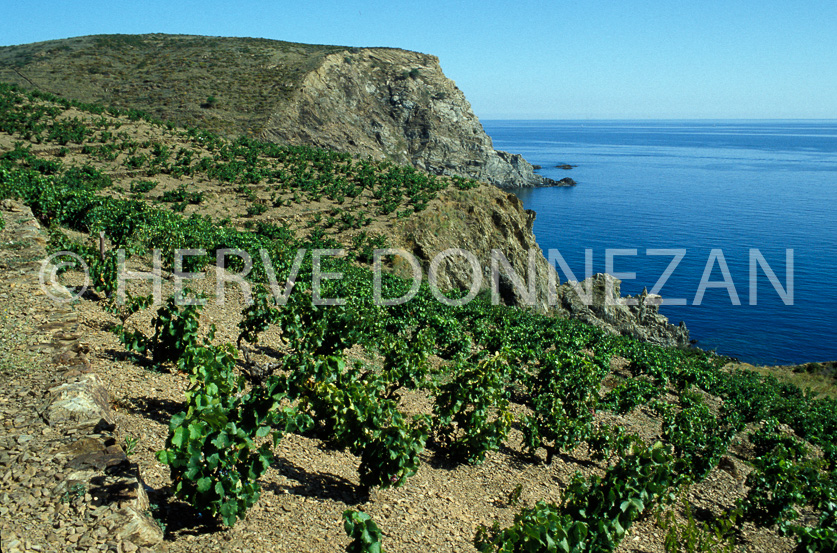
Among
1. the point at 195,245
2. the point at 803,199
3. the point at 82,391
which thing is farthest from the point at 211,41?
the point at 803,199

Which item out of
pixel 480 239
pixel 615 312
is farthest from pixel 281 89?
pixel 615 312

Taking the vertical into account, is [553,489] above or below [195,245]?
below

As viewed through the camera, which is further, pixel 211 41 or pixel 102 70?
pixel 211 41

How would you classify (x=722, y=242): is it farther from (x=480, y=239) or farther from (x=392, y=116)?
(x=392, y=116)

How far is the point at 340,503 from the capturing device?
277 inches

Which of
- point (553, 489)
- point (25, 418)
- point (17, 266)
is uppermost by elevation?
point (17, 266)

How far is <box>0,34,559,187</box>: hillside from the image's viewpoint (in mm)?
55312

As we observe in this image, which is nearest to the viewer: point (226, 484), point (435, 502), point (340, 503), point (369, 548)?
point (369, 548)

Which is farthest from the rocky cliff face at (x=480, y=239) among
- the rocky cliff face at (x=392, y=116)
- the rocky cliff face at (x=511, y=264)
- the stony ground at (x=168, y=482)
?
the rocky cliff face at (x=392, y=116)

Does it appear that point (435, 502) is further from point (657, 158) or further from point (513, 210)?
point (657, 158)

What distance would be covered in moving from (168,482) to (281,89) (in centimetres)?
6088

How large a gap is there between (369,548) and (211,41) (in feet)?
277

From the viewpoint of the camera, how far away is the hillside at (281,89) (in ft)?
181

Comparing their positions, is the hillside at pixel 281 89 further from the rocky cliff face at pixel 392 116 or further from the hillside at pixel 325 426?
the hillside at pixel 325 426
